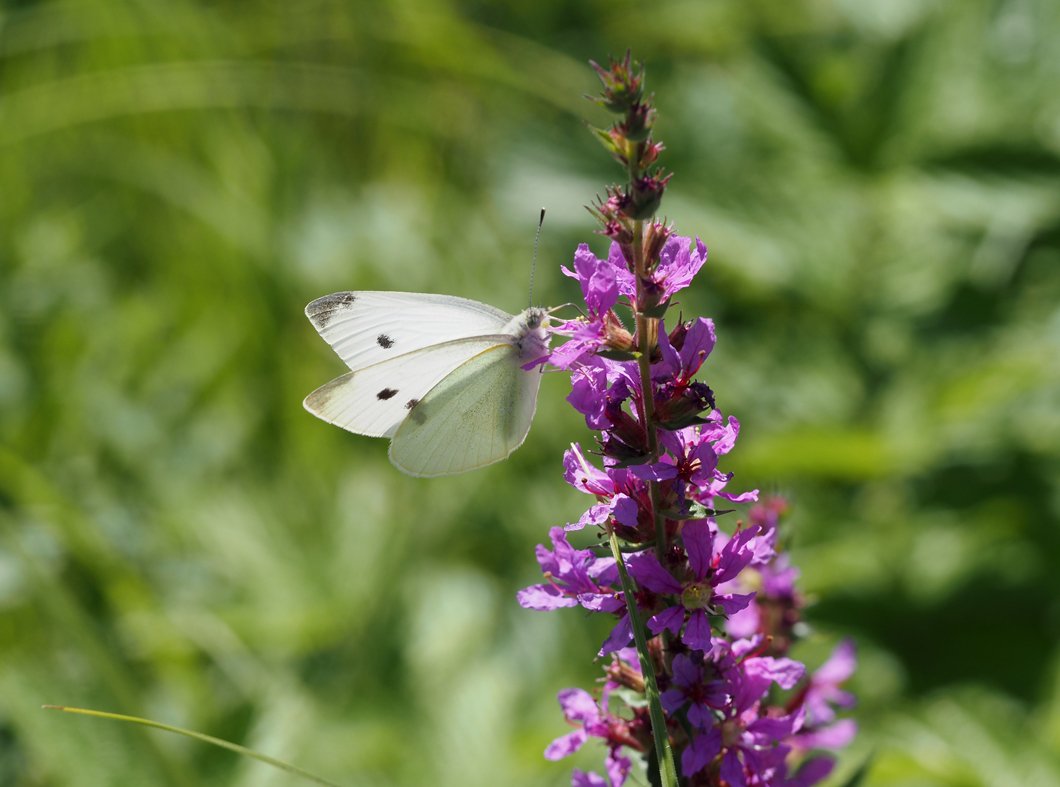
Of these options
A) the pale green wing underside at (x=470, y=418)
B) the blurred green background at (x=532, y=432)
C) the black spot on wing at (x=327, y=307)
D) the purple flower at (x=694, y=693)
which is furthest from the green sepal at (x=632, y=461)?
the blurred green background at (x=532, y=432)

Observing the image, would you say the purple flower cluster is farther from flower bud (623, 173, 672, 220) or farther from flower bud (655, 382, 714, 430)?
flower bud (623, 173, 672, 220)

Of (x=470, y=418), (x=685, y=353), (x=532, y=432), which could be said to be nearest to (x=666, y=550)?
(x=685, y=353)

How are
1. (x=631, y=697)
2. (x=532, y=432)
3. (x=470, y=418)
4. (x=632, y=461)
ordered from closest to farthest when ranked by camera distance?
1. (x=632, y=461)
2. (x=631, y=697)
3. (x=470, y=418)
4. (x=532, y=432)

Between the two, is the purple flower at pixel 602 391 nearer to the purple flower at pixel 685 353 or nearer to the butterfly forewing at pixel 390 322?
the purple flower at pixel 685 353

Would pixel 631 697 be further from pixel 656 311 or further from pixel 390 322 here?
pixel 390 322

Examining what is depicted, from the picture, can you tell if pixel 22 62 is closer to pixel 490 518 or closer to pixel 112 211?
pixel 112 211

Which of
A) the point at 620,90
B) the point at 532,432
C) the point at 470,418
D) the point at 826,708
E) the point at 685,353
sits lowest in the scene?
the point at 826,708

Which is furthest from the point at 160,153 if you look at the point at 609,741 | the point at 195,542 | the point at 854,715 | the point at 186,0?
the point at 609,741

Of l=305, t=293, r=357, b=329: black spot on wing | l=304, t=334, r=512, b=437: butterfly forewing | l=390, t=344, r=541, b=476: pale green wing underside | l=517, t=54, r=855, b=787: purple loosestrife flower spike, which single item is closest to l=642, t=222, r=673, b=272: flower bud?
l=517, t=54, r=855, b=787: purple loosestrife flower spike
